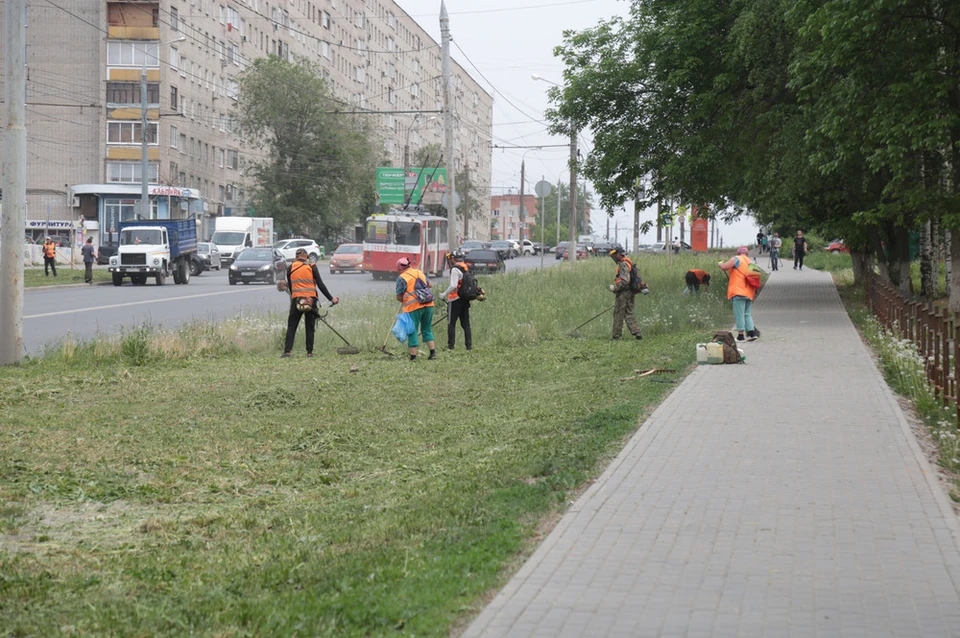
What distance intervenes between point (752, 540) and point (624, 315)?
569 inches

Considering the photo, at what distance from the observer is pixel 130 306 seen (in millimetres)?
32219

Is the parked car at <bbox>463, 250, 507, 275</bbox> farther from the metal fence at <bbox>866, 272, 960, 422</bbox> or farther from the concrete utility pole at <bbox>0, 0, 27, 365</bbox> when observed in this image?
the metal fence at <bbox>866, 272, 960, 422</bbox>

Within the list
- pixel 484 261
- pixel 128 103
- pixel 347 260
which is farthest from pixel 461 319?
pixel 128 103

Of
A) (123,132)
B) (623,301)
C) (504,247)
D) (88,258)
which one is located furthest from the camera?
(504,247)

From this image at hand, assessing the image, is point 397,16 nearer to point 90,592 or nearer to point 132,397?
point 132,397

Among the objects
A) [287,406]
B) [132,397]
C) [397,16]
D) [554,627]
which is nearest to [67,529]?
[554,627]

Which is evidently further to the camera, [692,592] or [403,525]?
[403,525]

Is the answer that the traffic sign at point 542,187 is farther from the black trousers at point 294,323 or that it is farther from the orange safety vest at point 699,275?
the black trousers at point 294,323

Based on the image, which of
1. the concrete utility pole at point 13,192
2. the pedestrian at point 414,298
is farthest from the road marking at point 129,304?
the pedestrian at point 414,298

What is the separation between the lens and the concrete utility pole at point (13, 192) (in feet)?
54.3

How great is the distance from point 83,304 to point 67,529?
88.3 ft

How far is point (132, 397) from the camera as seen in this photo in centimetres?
1360

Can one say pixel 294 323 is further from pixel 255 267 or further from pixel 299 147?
pixel 299 147

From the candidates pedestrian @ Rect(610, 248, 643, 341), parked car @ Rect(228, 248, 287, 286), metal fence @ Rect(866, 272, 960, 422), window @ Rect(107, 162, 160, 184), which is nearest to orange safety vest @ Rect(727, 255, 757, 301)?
pedestrian @ Rect(610, 248, 643, 341)
